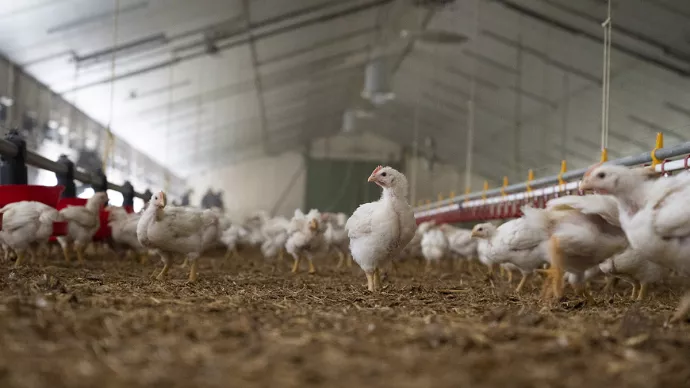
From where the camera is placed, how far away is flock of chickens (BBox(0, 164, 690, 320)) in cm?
288

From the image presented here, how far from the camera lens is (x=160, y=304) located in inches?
126

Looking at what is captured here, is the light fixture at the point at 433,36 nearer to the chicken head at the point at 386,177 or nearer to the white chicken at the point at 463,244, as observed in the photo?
the white chicken at the point at 463,244

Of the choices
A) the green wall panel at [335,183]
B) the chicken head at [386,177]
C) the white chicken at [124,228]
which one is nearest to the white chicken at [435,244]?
the white chicken at [124,228]

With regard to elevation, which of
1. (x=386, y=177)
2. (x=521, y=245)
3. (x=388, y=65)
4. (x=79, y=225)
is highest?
(x=388, y=65)

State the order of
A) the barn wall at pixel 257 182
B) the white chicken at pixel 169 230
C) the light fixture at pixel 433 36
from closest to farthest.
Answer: the white chicken at pixel 169 230, the light fixture at pixel 433 36, the barn wall at pixel 257 182

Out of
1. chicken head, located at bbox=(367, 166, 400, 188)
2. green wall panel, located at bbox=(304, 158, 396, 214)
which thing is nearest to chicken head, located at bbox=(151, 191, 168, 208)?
chicken head, located at bbox=(367, 166, 400, 188)

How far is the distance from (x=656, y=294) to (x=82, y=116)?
11.4m

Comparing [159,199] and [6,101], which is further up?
[6,101]

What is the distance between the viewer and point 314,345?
212cm

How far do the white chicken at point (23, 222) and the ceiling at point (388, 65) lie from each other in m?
3.23

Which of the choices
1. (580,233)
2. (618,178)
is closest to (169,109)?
(580,233)

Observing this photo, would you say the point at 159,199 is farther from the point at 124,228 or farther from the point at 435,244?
the point at 435,244

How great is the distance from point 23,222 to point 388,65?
10497mm

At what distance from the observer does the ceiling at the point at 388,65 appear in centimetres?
926
